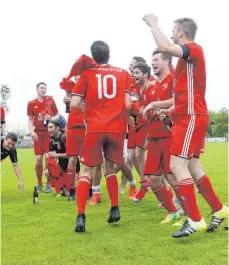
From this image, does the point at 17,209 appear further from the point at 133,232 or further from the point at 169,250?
the point at 169,250

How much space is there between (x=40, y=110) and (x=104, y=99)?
17.4 ft

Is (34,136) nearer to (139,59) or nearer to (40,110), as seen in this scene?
(40,110)

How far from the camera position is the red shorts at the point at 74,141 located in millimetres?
8445

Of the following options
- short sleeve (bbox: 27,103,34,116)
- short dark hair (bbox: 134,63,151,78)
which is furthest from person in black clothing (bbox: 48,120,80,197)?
short dark hair (bbox: 134,63,151,78)

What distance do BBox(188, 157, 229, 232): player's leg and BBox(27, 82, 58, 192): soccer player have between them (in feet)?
18.9

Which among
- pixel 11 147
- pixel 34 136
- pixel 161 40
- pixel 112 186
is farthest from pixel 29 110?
pixel 161 40

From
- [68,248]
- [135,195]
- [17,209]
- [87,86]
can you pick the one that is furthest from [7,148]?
[68,248]

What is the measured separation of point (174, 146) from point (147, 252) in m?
1.12

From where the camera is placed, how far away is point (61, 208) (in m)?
7.26

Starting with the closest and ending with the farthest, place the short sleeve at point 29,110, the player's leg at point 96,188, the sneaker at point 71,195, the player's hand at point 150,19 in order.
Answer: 1. the player's hand at point 150,19
2. the player's leg at point 96,188
3. the sneaker at point 71,195
4. the short sleeve at point 29,110

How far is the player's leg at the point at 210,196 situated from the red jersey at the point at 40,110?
5825 mm

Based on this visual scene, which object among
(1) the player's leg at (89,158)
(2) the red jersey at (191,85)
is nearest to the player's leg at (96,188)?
(1) the player's leg at (89,158)

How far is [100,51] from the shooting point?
18.6ft

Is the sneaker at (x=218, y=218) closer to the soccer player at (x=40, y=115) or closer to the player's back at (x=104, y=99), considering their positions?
the player's back at (x=104, y=99)
